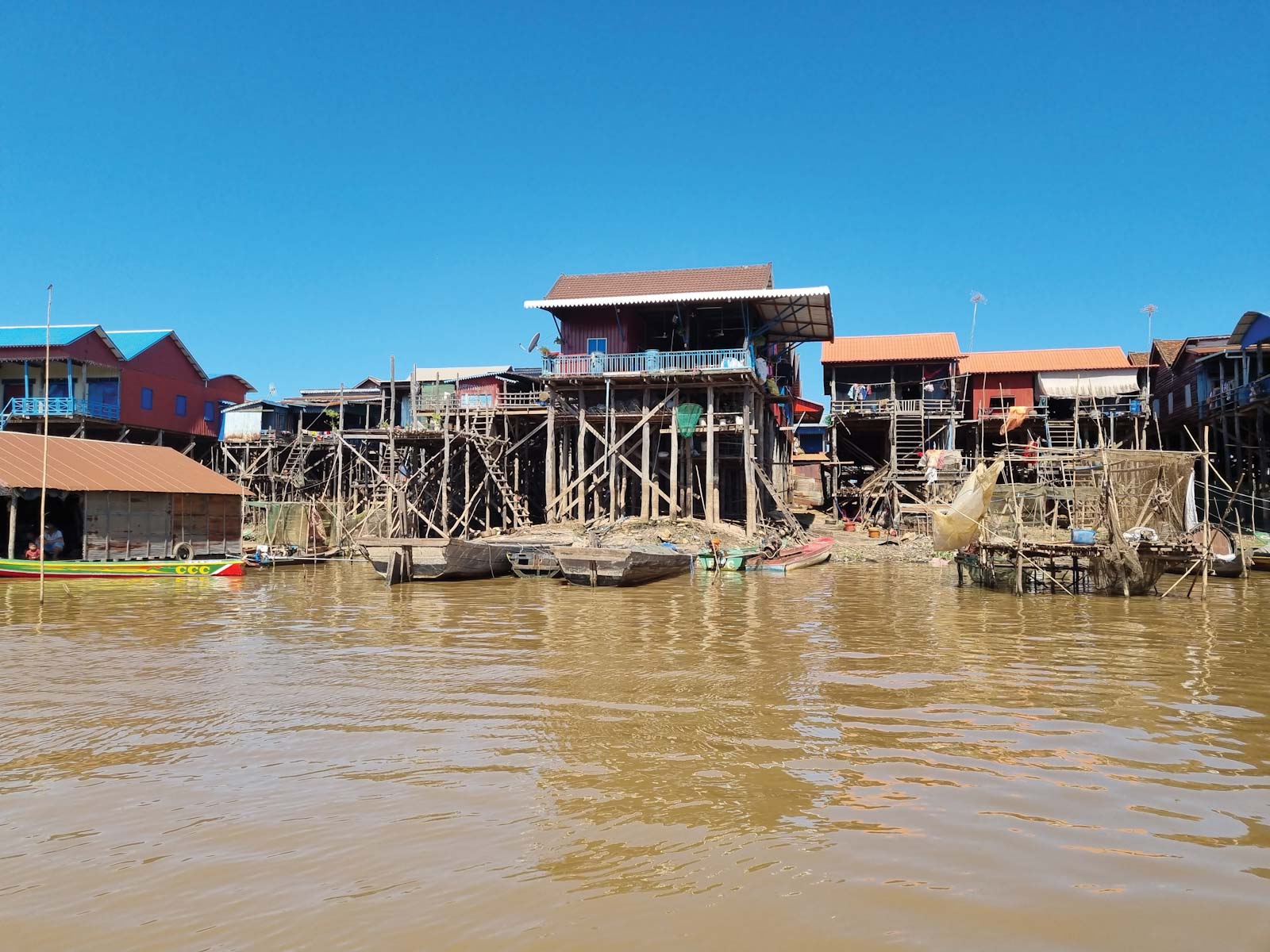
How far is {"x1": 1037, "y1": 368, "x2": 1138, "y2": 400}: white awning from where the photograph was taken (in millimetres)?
37281

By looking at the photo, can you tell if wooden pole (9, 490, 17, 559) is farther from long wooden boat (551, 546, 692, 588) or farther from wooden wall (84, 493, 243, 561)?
long wooden boat (551, 546, 692, 588)

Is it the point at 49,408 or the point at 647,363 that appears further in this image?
the point at 49,408

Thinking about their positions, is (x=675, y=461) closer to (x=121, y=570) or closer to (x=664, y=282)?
(x=664, y=282)

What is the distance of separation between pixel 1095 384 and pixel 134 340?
43.1 metres

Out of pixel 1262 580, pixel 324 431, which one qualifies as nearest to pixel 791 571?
pixel 1262 580

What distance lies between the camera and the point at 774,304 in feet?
95.5

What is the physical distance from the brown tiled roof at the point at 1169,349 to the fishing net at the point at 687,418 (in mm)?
23230

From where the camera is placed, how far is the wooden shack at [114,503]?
859 inches

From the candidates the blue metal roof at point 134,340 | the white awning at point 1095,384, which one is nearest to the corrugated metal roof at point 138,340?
the blue metal roof at point 134,340


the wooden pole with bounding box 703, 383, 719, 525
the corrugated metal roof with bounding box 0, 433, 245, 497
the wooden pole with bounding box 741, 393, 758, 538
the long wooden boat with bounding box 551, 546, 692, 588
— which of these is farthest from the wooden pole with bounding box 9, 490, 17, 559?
the wooden pole with bounding box 741, 393, 758, 538

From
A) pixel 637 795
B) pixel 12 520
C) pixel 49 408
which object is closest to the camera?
pixel 637 795

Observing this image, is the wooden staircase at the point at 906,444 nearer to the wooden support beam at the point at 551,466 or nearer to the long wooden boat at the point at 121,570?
the wooden support beam at the point at 551,466

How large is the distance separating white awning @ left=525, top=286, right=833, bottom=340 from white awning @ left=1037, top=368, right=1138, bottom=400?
12980 millimetres

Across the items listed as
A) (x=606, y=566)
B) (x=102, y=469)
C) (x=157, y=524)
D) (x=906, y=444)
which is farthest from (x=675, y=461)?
(x=102, y=469)
